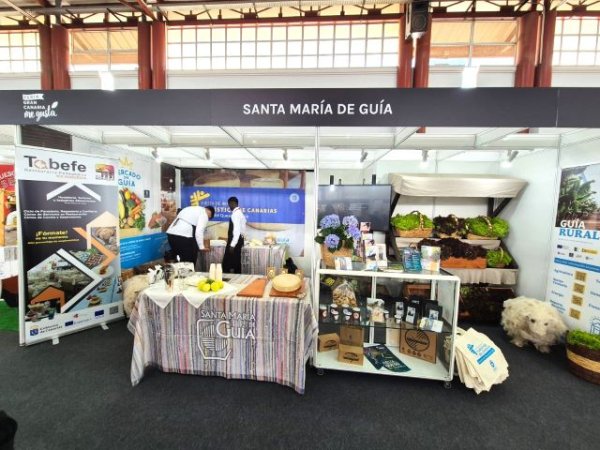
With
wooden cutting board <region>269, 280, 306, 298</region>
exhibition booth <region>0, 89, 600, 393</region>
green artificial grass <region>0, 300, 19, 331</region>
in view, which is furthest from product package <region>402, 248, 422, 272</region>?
green artificial grass <region>0, 300, 19, 331</region>

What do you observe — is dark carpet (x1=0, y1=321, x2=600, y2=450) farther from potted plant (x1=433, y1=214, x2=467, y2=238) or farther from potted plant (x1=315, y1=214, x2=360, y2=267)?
potted plant (x1=433, y1=214, x2=467, y2=238)

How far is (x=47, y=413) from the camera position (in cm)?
205

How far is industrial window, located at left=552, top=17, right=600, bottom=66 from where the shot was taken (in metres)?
4.91

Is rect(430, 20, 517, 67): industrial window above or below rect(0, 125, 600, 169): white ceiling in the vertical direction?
above

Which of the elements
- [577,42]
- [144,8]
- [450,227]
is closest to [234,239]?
[450,227]

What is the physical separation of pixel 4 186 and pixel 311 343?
18.4 ft

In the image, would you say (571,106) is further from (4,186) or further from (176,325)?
(4,186)

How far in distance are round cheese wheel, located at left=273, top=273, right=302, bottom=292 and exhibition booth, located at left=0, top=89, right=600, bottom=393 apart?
0.04 feet

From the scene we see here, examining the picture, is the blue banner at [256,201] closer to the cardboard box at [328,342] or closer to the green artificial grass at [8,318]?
the green artificial grass at [8,318]

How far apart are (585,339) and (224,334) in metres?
3.46

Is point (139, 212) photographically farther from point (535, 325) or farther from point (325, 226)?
point (535, 325)

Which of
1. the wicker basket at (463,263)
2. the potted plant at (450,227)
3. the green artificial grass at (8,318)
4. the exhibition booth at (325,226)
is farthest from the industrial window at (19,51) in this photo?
the wicker basket at (463,263)

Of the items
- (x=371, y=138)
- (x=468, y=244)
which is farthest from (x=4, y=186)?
(x=468, y=244)

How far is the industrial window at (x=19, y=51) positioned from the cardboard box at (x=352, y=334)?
808cm
